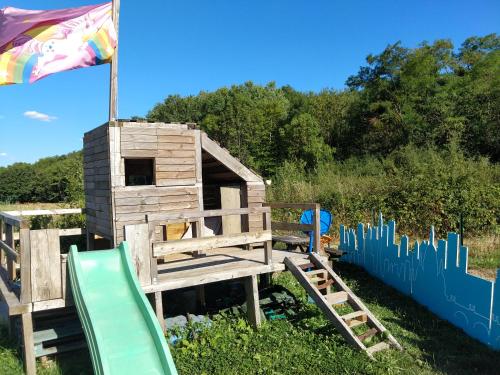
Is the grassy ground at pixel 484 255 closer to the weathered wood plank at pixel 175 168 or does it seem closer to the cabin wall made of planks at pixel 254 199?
the cabin wall made of planks at pixel 254 199

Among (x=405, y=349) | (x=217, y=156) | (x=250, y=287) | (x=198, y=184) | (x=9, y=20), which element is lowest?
(x=405, y=349)

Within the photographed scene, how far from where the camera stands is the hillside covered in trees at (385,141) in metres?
14.7

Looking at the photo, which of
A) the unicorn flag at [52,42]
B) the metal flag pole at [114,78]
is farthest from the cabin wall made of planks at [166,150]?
the unicorn flag at [52,42]

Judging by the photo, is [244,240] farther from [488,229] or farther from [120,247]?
[488,229]

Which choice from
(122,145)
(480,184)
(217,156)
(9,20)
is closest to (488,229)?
(480,184)

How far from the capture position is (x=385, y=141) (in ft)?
83.7

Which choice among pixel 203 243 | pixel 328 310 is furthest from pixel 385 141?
pixel 203 243

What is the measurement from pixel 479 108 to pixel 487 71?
409cm

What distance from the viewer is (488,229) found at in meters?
13.8

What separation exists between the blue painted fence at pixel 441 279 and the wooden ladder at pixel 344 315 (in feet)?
4.82

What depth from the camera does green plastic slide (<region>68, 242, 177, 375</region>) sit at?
4461 millimetres

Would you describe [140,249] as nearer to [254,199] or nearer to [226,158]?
[226,158]

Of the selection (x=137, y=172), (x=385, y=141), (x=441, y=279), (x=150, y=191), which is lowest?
(x=441, y=279)

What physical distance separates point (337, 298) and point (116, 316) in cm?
343
